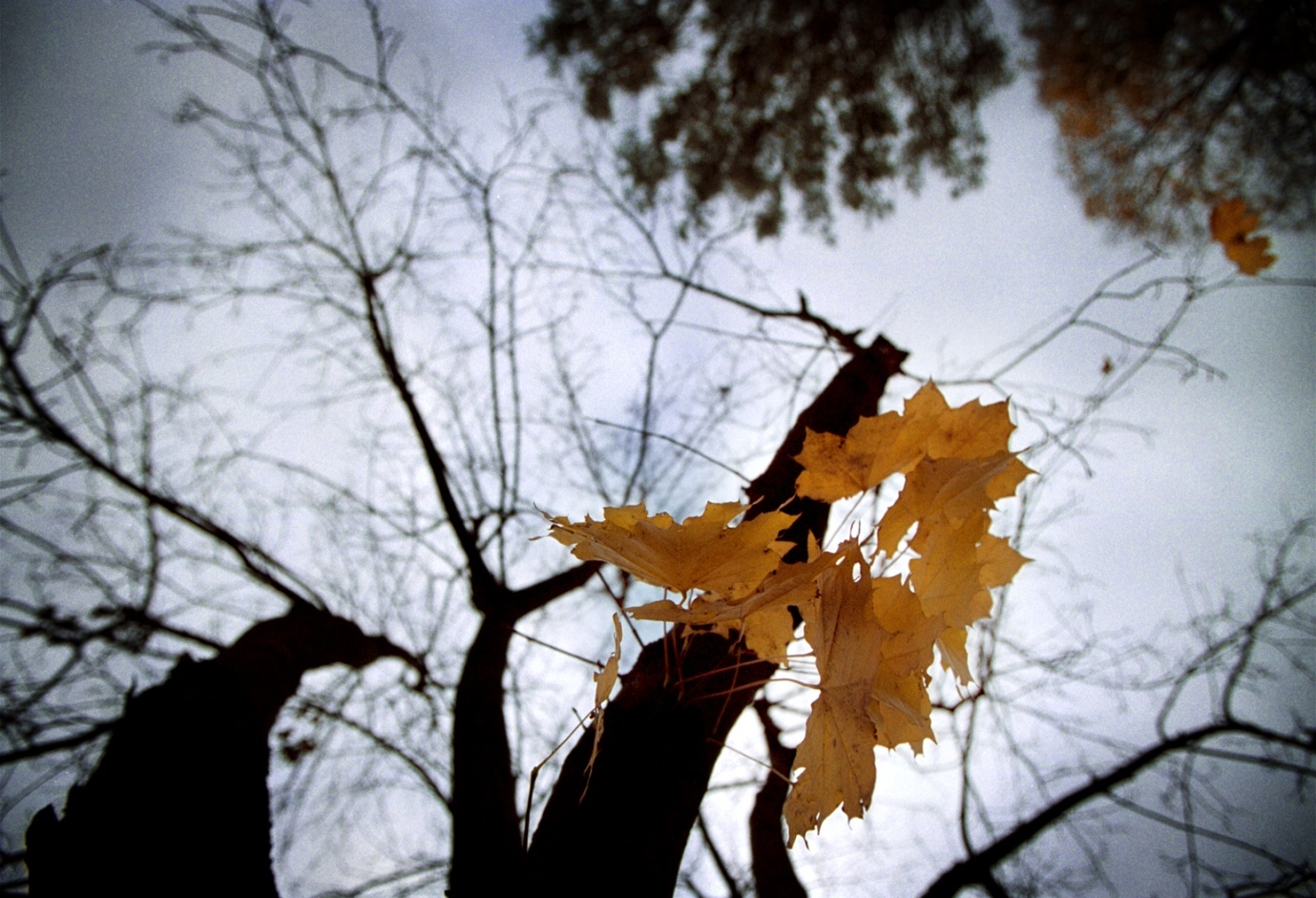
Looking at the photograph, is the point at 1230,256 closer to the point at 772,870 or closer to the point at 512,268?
A: the point at 512,268

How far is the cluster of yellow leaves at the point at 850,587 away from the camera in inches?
19.5

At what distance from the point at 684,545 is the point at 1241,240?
1.75 meters

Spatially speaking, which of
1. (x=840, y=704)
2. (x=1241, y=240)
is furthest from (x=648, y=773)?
(x=1241, y=240)

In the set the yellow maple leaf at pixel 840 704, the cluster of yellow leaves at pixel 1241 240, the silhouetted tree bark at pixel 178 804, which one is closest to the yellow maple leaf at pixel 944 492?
the yellow maple leaf at pixel 840 704

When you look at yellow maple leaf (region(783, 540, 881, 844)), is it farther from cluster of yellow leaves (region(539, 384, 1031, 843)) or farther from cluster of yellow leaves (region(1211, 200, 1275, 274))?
cluster of yellow leaves (region(1211, 200, 1275, 274))

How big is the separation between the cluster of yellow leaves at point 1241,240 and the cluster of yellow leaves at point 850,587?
1.30 meters

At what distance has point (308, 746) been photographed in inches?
81.6

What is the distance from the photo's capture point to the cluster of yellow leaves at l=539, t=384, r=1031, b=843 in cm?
49

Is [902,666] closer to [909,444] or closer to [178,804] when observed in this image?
[909,444]

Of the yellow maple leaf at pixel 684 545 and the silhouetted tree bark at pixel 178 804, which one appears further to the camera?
the silhouetted tree bark at pixel 178 804

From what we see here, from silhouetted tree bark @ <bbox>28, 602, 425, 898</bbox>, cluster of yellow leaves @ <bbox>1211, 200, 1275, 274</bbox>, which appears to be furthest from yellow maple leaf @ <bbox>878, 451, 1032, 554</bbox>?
cluster of yellow leaves @ <bbox>1211, 200, 1275, 274</bbox>

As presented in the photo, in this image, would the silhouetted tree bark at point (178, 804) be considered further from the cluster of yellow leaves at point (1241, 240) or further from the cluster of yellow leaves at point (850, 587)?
the cluster of yellow leaves at point (1241, 240)

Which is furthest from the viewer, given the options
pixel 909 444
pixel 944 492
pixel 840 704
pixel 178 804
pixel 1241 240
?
pixel 1241 240

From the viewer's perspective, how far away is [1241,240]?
1454mm
